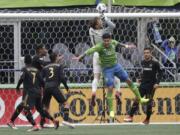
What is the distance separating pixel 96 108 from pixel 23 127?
6.84 ft

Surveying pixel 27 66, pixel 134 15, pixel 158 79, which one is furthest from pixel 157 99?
pixel 27 66

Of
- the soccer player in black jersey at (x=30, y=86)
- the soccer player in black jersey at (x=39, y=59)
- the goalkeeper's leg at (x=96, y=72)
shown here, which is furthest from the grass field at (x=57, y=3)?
the soccer player in black jersey at (x=30, y=86)

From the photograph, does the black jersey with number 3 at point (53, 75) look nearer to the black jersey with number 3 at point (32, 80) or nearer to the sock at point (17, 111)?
the black jersey with number 3 at point (32, 80)

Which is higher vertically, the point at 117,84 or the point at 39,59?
the point at 39,59

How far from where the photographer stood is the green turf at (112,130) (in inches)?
637

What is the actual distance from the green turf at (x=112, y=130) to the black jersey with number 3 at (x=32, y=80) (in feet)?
2.92

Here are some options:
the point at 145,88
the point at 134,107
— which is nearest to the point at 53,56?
the point at 134,107

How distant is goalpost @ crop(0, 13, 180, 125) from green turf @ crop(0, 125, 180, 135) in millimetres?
1924

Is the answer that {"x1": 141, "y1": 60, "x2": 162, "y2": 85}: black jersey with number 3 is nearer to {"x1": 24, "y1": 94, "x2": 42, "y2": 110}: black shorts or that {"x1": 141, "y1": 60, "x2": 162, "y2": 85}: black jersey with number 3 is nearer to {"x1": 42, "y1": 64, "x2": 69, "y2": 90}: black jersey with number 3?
{"x1": 42, "y1": 64, "x2": 69, "y2": 90}: black jersey with number 3

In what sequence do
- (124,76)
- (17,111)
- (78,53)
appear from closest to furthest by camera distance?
(124,76), (17,111), (78,53)

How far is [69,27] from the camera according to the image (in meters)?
20.2

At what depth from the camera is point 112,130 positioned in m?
16.8

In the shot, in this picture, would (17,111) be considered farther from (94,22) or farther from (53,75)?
(94,22)

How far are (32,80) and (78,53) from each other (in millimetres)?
2452
